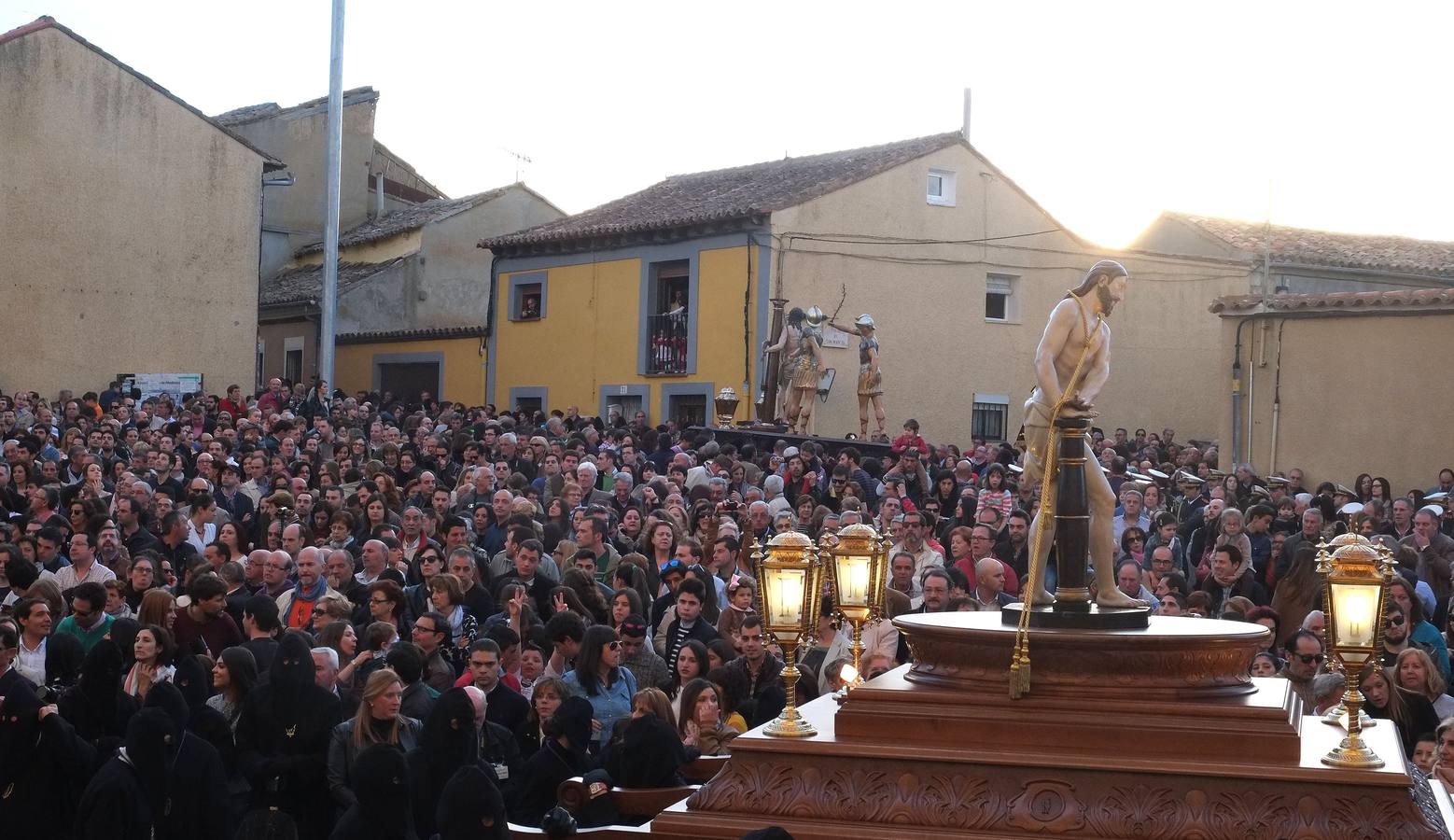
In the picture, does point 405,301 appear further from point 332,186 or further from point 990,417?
point 990,417

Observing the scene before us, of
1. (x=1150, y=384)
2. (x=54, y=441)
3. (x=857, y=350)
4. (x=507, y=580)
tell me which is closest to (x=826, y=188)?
(x=857, y=350)

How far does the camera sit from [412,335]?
34.8m

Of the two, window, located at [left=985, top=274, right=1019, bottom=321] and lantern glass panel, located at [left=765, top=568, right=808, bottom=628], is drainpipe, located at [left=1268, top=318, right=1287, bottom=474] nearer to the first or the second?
window, located at [left=985, top=274, right=1019, bottom=321]

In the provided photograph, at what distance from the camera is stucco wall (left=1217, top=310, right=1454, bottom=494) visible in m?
20.7

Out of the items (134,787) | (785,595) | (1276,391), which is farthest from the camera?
(1276,391)

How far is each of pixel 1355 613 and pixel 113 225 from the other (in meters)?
25.1

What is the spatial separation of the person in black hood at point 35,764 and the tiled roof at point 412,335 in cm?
2630

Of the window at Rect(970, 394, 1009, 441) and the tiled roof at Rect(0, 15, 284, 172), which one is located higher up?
the tiled roof at Rect(0, 15, 284, 172)

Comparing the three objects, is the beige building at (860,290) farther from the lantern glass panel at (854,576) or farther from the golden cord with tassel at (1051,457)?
the golden cord with tassel at (1051,457)

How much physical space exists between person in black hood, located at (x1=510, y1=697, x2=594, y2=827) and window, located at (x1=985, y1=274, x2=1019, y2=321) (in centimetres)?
2326

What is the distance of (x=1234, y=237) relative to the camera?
108 feet

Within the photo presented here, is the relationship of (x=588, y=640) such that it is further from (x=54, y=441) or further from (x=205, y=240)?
(x=205, y=240)

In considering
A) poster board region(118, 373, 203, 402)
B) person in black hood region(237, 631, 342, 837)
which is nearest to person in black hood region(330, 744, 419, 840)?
person in black hood region(237, 631, 342, 837)

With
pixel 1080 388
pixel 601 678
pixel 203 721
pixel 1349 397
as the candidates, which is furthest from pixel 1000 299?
pixel 1080 388
